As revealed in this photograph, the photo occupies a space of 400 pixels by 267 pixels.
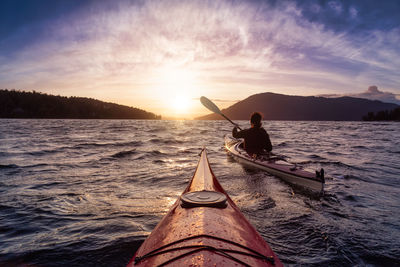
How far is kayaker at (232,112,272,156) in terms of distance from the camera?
719cm

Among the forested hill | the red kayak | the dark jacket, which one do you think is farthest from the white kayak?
the forested hill

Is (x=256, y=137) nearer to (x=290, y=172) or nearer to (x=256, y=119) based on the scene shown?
(x=256, y=119)

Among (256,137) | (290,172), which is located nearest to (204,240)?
(290,172)

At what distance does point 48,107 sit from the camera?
105 meters

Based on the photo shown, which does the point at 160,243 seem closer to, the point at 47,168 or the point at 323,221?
the point at 323,221

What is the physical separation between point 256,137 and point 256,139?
10 centimetres

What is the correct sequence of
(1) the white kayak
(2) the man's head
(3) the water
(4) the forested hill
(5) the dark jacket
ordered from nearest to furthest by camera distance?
(3) the water < (1) the white kayak < (2) the man's head < (5) the dark jacket < (4) the forested hill

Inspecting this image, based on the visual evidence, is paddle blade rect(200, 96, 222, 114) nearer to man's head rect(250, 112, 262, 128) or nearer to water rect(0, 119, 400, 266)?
man's head rect(250, 112, 262, 128)

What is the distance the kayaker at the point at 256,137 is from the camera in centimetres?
719

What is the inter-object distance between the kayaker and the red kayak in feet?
15.9

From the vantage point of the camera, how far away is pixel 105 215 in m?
4.32

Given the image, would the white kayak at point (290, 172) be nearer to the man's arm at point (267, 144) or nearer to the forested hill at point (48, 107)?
the man's arm at point (267, 144)

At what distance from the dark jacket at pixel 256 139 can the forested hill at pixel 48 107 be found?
4727 inches

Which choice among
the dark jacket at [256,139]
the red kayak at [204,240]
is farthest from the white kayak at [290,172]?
the red kayak at [204,240]
